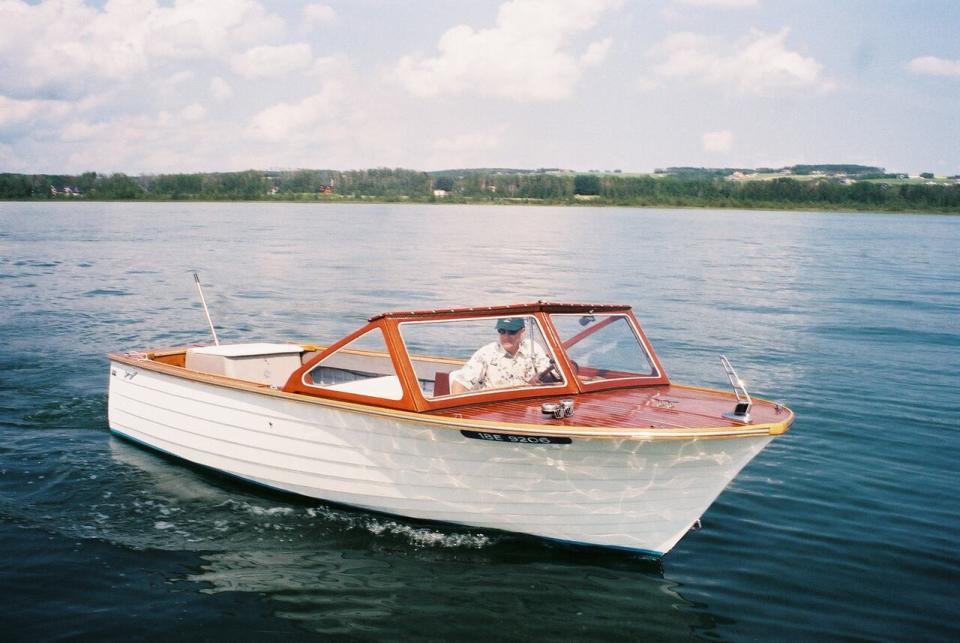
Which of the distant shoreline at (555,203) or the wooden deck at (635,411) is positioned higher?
the distant shoreline at (555,203)

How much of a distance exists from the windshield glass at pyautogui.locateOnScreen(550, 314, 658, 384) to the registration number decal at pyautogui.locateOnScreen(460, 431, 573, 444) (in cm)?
161

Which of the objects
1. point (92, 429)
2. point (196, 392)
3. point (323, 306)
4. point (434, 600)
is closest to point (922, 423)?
point (434, 600)

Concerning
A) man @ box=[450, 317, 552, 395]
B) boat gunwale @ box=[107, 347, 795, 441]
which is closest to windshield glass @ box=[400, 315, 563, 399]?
man @ box=[450, 317, 552, 395]

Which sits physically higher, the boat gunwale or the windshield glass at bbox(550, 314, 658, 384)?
the windshield glass at bbox(550, 314, 658, 384)

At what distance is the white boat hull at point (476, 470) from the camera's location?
732cm

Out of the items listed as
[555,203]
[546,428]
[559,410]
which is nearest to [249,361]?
[559,410]

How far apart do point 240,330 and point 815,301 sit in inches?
675

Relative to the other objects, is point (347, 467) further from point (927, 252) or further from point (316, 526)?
point (927, 252)

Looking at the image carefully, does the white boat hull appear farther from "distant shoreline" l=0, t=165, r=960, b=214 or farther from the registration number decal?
"distant shoreline" l=0, t=165, r=960, b=214

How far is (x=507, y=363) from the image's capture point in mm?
8508

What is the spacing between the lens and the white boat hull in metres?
7.32

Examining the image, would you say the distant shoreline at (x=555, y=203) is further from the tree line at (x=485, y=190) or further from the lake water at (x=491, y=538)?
the lake water at (x=491, y=538)

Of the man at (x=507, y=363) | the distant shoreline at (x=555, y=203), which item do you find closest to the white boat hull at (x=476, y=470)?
the man at (x=507, y=363)

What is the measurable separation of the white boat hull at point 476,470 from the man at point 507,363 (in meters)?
0.95
